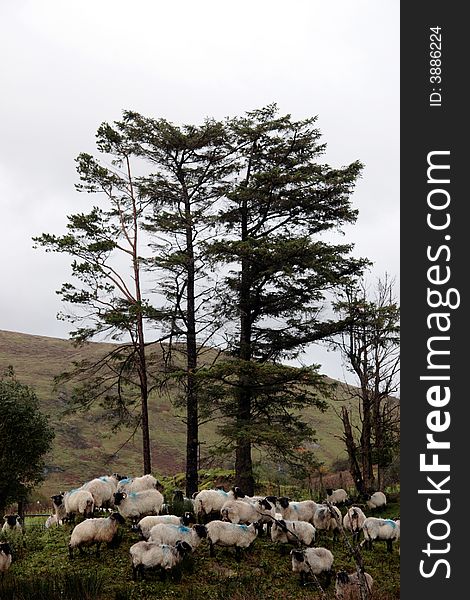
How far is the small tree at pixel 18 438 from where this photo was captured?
2231 cm

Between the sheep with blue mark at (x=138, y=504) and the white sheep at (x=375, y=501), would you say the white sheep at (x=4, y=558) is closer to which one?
the sheep with blue mark at (x=138, y=504)

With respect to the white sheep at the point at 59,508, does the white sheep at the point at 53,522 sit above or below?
below

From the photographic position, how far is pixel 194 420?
22578 millimetres

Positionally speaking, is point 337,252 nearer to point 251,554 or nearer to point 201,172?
point 201,172

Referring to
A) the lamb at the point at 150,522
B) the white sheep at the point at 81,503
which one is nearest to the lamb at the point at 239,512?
the lamb at the point at 150,522

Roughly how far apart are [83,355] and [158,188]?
73.9m

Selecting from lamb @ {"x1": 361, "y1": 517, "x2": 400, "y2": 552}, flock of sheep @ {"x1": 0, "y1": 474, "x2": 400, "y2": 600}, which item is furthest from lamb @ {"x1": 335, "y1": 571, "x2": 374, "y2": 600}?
lamb @ {"x1": 361, "y1": 517, "x2": 400, "y2": 552}

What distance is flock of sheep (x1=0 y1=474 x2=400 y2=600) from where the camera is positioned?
1107cm

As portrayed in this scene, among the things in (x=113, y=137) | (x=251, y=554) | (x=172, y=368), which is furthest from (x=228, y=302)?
(x=251, y=554)

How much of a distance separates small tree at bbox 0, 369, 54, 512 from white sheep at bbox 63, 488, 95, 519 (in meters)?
9.67

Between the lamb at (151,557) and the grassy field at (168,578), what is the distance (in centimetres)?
24

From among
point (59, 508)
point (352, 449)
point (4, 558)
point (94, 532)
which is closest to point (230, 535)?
point (94, 532)

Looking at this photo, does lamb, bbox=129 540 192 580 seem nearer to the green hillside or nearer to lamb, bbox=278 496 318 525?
lamb, bbox=278 496 318 525

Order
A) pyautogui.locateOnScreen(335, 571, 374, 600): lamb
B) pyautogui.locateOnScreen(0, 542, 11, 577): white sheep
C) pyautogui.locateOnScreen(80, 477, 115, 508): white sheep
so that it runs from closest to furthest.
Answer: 1. pyautogui.locateOnScreen(335, 571, 374, 600): lamb
2. pyautogui.locateOnScreen(0, 542, 11, 577): white sheep
3. pyautogui.locateOnScreen(80, 477, 115, 508): white sheep
